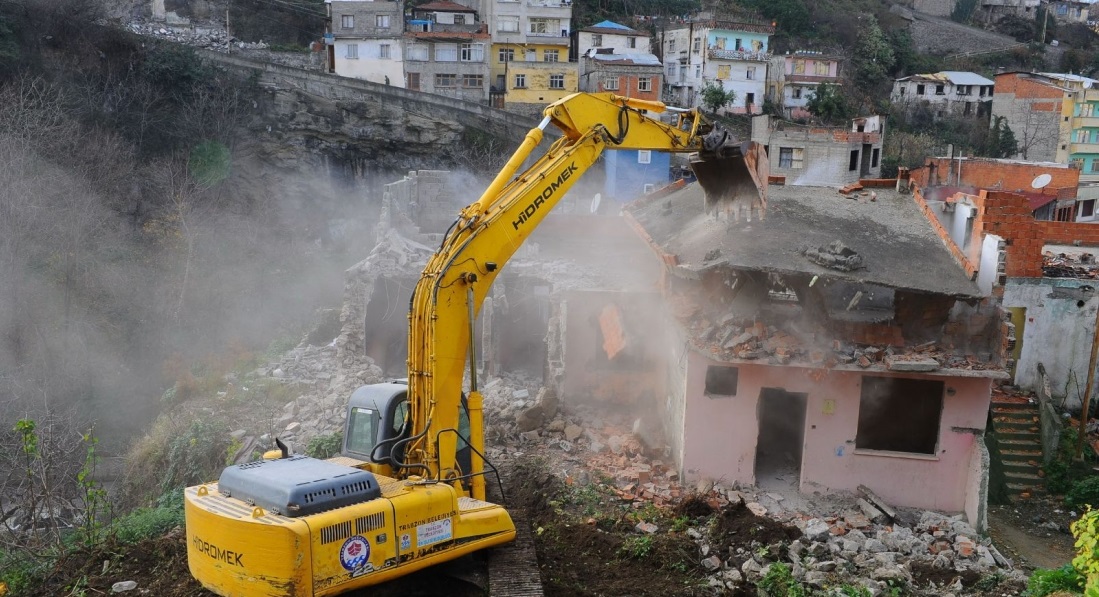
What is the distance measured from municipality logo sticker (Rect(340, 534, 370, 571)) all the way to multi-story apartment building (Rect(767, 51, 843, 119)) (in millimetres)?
41760

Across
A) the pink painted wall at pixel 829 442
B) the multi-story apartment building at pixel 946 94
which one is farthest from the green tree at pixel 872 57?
→ the pink painted wall at pixel 829 442

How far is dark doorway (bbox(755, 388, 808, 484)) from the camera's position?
46.2 feet

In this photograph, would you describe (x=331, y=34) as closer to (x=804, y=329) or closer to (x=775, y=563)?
(x=804, y=329)

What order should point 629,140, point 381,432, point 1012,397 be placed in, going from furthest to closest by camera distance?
point 1012,397 → point 629,140 → point 381,432

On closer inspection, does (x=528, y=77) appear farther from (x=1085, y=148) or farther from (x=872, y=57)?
(x=1085, y=148)

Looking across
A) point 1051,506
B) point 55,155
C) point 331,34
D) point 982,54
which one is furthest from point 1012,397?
point 982,54

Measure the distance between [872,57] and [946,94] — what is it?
5.36m

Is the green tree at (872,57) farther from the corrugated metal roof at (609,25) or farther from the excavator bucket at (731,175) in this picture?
the excavator bucket at (731,175)

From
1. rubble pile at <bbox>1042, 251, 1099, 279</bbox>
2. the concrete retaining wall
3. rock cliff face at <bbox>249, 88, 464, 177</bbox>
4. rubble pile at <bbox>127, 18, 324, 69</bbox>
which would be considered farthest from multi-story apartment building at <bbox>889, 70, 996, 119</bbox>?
rubble pile at <bbox>127, 18, 324, 69</bbox>

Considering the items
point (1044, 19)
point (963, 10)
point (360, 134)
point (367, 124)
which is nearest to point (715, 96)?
point (367, 124)

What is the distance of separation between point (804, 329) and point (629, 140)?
4285 millimetres

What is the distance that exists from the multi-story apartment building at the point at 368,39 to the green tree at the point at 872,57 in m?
26.2

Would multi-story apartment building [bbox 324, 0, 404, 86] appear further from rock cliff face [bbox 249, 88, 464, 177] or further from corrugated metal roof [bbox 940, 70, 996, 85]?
corrugated metal roof [bbox 940, 70, 996, 85]

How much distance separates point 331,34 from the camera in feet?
133
